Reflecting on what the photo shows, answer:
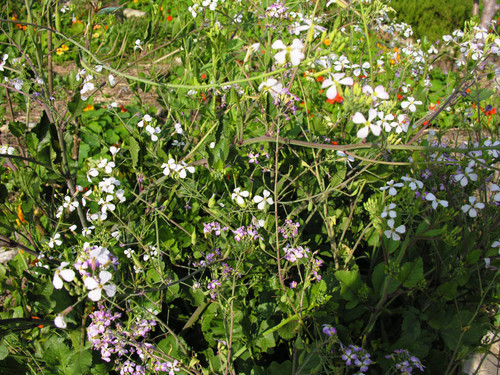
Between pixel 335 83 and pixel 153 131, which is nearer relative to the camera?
pixel 335 83

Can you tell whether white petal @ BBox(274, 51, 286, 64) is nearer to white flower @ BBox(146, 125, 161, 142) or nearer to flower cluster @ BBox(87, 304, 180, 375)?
white flower @ BBox(146, 125, 161, 142)

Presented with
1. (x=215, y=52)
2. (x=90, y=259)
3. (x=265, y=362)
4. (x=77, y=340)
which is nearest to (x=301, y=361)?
(x=265, y=362)

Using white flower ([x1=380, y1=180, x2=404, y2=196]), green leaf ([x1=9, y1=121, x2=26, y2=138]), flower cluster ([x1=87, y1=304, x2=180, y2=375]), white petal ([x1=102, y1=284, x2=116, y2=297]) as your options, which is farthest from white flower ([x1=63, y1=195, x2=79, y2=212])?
white flower ([x1=380, y1=180, x2=404, y2=196])

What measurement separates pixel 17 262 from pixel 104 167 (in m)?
0.58

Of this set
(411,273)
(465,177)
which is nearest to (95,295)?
(411,273)

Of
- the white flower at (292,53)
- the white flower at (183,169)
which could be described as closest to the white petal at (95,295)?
the white flower at (183,169)

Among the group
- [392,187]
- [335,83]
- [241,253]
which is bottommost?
[241,253]

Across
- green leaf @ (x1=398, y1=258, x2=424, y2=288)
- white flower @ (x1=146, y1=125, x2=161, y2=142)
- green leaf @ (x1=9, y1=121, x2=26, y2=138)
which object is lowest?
green leaf @ (x1=398, y1=258, x2=424, y2=288)

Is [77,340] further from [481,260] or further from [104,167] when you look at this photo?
[481,260]

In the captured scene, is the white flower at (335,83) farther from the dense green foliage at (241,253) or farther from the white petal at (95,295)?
the white petal at (95,295)

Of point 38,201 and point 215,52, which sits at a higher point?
point 215,52

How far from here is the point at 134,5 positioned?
5.44 metres

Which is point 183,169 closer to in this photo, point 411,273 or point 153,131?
point 153,131

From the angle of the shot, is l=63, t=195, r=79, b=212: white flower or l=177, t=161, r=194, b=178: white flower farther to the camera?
l=63, t=195, r=79, b=212: white flower
